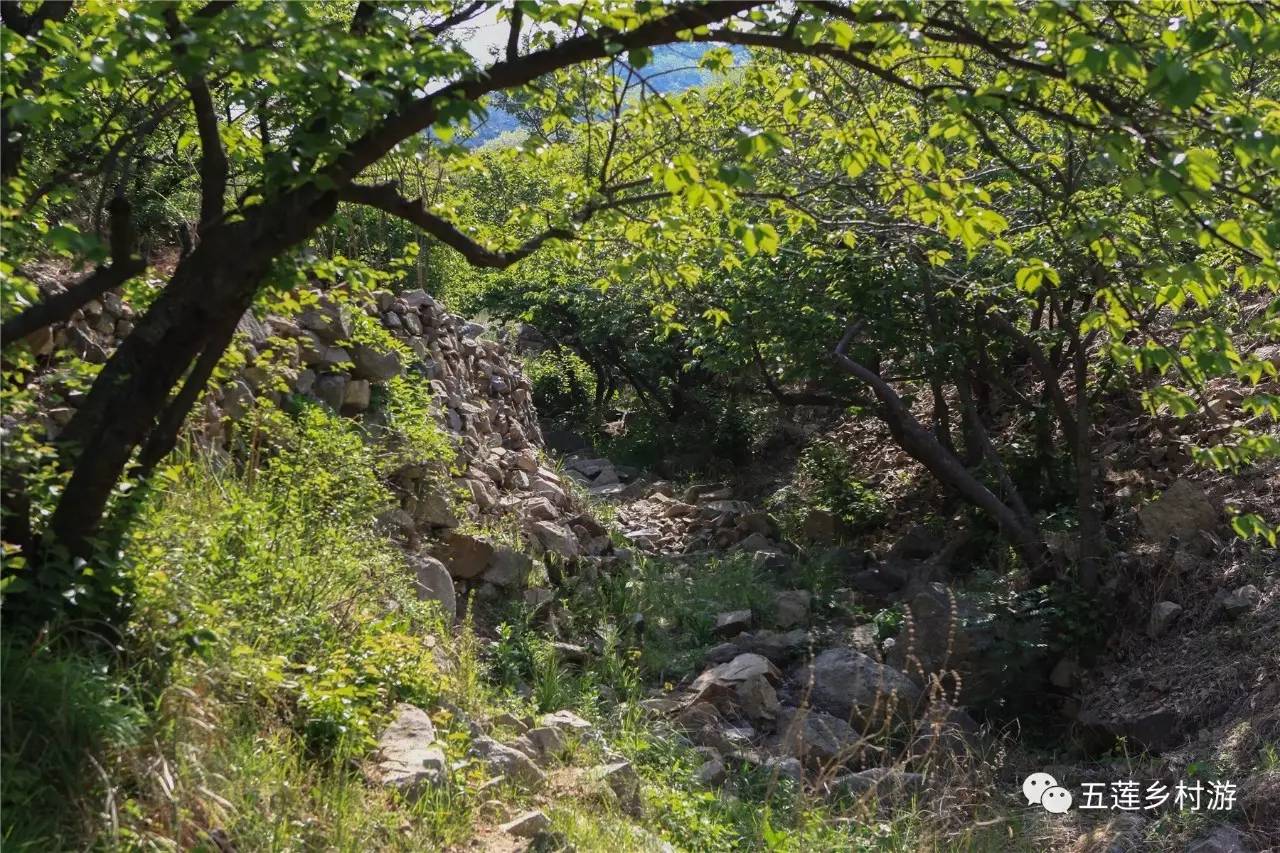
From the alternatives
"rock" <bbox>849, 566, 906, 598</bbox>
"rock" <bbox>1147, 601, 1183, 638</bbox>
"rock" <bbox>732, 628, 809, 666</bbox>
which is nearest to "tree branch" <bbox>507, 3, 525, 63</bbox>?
"rock" <bbox>732, 628, 809, 666</bbox>

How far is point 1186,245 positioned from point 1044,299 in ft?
3.50

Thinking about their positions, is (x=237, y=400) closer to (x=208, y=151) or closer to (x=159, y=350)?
(x=208, y=151)

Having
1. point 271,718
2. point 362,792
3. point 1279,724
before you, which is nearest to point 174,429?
point 271,718

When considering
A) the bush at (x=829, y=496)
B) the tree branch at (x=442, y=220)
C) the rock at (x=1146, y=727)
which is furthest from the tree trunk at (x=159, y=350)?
the bush at (x=829, y=496)

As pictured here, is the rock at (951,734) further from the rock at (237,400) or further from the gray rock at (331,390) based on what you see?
the rock at (237,400)

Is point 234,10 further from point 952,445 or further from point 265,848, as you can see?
point 952,445

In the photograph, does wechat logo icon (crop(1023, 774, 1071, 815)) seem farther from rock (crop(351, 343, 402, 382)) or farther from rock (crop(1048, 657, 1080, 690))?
rock (crop(351, 343, 402, 382))

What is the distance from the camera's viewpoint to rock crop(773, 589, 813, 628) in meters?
8.20

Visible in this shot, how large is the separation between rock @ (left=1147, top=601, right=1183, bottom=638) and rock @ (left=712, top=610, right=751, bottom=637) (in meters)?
2.67

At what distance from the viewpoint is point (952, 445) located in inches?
418

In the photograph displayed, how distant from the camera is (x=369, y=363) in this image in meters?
6.87

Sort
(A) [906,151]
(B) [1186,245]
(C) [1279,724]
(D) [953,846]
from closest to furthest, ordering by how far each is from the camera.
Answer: (A) [906,151]
(D) [953,846]
(C) [1279,724]
(B) [1186,245]

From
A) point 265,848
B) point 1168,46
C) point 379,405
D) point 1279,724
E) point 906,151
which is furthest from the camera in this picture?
point 379,405

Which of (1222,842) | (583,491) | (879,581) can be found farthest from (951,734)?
(583,491)
